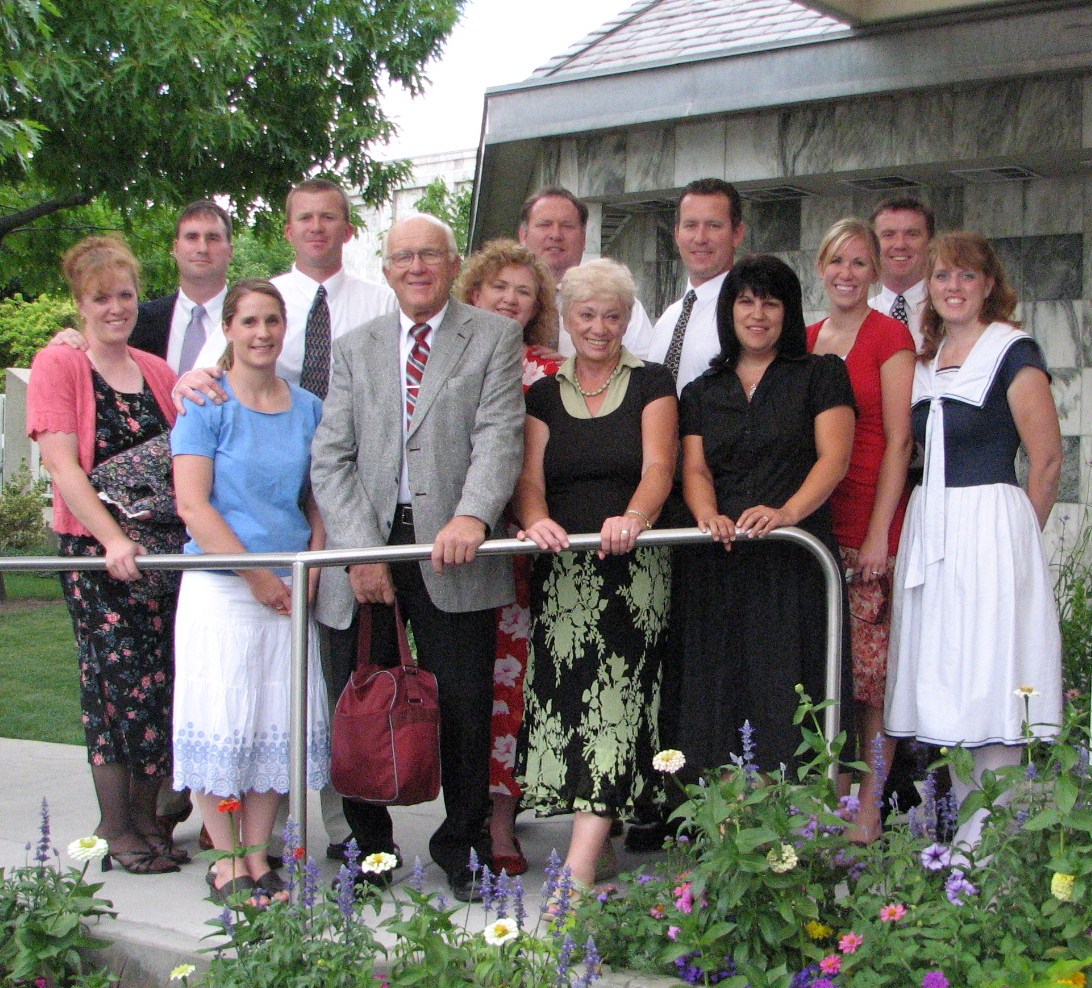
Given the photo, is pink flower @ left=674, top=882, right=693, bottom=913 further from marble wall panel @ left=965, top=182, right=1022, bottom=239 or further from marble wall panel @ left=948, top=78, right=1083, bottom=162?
marble wall panel @ left=965, top=182, right=1022, bottom=239

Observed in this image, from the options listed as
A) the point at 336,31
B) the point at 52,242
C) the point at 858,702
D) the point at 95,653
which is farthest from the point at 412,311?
the point at 52,242

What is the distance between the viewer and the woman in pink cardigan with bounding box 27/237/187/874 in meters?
4.17

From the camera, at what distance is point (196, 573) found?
4.01 metres

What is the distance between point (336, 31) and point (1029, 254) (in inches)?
256

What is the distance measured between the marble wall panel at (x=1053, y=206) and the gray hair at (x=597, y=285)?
4.02 metres

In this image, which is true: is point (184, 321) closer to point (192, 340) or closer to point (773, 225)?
point (192, 340)

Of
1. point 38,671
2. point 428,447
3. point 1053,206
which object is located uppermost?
point 1053,206

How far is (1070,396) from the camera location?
23.7 feet

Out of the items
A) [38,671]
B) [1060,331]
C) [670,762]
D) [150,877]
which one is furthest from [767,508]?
[38,671]

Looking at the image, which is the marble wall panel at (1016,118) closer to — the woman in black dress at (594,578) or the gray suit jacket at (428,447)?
the woman in black dress at (594,578)

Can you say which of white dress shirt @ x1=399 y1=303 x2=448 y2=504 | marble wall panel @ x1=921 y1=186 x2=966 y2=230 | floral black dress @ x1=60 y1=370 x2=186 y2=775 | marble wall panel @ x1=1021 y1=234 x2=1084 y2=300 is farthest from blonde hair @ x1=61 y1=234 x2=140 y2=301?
marble wall panel @ x1=1021 y1=234 x2=1084 y2=300

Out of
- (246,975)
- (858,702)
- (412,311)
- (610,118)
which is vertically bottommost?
(246,975)

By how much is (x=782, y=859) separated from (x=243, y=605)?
1.77 m

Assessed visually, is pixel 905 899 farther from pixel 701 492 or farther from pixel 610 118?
pixel 610 118
